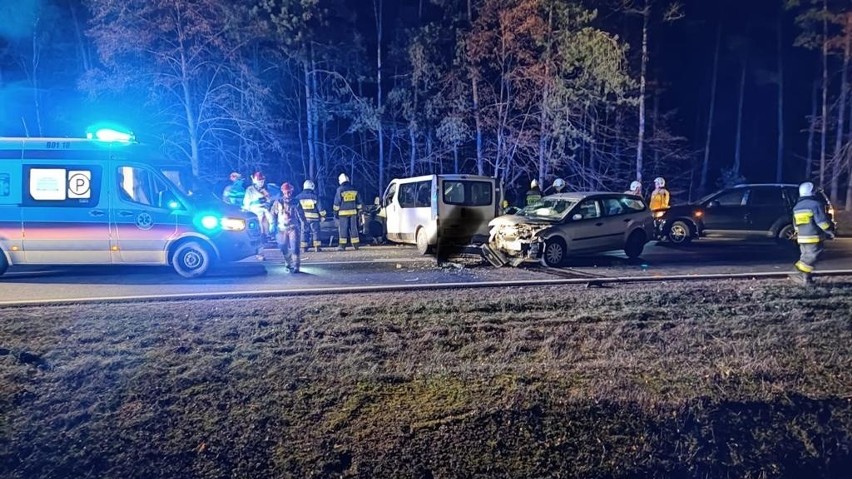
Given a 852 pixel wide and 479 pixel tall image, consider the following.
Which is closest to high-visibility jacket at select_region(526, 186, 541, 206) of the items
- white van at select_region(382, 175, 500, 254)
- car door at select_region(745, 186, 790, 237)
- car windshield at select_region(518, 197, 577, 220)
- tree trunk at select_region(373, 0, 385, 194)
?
white van at select_region(382, 175, 500, 254)

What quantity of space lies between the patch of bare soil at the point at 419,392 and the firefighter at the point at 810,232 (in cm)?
178

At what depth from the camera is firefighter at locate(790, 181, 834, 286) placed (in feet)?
28.8

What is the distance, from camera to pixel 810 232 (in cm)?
888

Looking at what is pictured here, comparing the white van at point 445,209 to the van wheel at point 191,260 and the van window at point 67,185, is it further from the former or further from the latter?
the van window at point 67,185

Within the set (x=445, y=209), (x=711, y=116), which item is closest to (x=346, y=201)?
(x=445, y=209)

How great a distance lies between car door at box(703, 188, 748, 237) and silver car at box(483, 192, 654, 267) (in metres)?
3.94

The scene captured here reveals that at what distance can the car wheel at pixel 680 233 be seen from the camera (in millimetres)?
14922

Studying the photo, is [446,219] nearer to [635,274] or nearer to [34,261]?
[635,274]

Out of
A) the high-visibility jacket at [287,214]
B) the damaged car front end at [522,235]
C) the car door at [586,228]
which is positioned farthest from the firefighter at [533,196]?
the high-visibility jacket at [287,214]

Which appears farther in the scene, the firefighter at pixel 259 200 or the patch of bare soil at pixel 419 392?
the firefighter at pixel 259 200

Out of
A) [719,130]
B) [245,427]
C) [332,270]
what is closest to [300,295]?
[332,270]

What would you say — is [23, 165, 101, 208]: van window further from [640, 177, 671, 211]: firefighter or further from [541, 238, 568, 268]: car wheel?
[640, 177, 671, 211]: firefighter

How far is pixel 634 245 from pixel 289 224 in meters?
7.03

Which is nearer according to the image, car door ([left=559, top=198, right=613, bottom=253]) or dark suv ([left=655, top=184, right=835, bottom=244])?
car door ([left=559, top=198, right=613, bottom=253])
